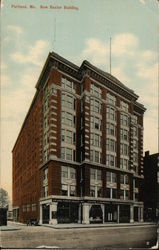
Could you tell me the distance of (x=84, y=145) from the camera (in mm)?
7844

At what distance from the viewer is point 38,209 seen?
8.55 meters

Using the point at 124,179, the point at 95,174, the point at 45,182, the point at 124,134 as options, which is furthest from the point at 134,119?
the point at 45,182

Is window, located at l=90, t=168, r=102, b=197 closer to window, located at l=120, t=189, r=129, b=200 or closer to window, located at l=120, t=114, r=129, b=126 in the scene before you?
window, located at l=120, t=189, r=129, b=200

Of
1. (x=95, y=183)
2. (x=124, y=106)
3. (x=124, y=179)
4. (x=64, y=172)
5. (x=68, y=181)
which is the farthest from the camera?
(x=124, y=106)

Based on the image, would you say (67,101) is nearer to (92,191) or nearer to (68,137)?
(68,137)

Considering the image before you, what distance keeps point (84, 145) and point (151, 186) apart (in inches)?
81.3

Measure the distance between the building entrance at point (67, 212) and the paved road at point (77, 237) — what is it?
1.37 ft

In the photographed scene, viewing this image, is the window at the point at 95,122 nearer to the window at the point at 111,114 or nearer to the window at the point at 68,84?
the window at the point at 111,114

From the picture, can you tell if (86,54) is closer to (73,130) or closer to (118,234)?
(73,130)

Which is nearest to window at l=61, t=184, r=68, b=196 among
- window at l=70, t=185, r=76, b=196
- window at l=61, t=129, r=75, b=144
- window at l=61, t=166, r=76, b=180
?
window at l=70, t=185, r=76, b=196

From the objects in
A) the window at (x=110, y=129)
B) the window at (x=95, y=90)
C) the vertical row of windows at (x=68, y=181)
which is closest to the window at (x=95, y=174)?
the vertical row of windows at (x=68, y=181)

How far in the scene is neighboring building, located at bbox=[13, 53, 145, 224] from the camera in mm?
7672

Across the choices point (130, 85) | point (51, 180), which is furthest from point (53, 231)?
Result: point (130, 85)

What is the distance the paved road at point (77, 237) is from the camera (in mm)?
6719
